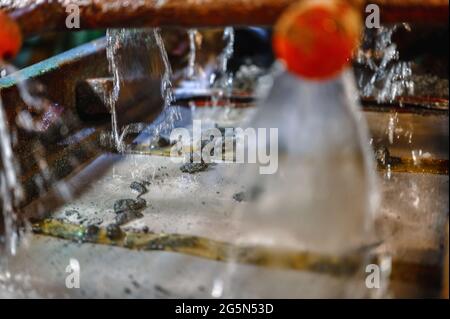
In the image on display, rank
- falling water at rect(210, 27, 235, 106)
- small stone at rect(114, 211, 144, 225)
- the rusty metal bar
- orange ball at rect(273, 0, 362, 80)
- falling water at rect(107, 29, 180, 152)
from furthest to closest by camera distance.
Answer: falling water at rect(210, 27, 235, 106) → falling water at rect(107, 29, 180, 152) → small stone at rect(114, 211, 144, 225) → the rusty metal bar → orange ball at rect(273, 0, 362, 80)

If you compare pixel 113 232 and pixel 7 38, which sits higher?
pixel 7 38

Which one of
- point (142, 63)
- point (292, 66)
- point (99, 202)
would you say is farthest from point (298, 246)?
point (142, 63)

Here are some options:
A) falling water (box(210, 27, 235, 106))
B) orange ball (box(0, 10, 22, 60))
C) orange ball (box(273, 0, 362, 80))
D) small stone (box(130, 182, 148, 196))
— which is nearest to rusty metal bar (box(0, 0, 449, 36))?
orange ball (box(0, 10, 22, 60))

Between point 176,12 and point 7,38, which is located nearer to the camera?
point 7,38

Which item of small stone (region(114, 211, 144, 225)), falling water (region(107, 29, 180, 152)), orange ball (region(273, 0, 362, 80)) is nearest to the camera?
orange ball (region(273, 0, 362, 80))

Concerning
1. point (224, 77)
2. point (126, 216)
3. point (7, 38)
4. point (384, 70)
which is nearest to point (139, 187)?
point (126, 216)

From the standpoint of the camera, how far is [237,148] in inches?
159

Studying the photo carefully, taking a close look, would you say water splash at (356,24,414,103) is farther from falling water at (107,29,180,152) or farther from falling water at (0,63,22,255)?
falling water at (0,63,22,255)

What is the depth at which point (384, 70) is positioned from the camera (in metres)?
6.07

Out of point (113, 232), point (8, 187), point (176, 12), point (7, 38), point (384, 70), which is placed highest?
point (176, 12)

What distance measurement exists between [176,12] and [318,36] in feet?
3.11

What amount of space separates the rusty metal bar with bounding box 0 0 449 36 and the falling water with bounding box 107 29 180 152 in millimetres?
2189

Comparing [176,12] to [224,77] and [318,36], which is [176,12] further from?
[224,77]

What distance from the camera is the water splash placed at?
17.4 feet
